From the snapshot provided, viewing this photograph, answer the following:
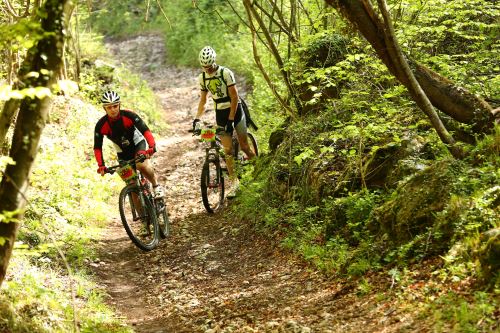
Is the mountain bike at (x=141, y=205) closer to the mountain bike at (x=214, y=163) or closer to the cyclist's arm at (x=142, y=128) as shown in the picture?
the cyclist's arm at (x=142, y=128)

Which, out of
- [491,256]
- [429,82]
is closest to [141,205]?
[429,82]

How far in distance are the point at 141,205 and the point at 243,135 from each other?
93.9 inches

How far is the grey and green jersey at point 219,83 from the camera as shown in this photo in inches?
370

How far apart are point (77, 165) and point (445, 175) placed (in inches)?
324

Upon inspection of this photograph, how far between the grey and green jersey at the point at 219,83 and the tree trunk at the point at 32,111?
553 cm

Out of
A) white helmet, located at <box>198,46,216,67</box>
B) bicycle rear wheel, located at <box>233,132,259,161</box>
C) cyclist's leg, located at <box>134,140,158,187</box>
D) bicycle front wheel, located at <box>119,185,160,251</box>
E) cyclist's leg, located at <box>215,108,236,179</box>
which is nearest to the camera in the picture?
bicycle front wheel, located at <box>119,185,160,251</box>

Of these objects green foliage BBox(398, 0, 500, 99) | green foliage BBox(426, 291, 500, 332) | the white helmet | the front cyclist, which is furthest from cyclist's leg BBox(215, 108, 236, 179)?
green foliage BBox(426, 291, 500, 332)

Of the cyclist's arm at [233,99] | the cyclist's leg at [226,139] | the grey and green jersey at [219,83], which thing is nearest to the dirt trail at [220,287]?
the cyclist's leg at [226,139]

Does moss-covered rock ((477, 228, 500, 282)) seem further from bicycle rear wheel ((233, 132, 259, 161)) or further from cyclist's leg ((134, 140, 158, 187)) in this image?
bicycle rear wheel ((233, 132, 259, 161))

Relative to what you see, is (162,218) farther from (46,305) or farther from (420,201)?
(420,201)

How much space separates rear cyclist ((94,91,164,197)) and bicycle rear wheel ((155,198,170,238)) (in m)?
0.46

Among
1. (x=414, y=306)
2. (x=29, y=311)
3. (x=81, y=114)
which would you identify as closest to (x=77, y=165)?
(x=81, y=114)

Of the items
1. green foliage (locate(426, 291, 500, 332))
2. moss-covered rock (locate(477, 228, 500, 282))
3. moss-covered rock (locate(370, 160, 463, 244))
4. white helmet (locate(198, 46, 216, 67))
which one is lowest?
green foliage (locate(426, 291, 500, 332))

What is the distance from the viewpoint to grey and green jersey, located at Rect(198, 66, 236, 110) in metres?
9.41
